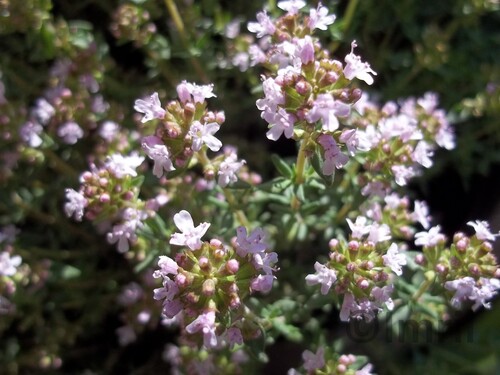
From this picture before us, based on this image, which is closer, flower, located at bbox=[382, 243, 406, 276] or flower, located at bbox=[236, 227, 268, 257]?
flower, located at bbox=[236, 227, 268, 257]

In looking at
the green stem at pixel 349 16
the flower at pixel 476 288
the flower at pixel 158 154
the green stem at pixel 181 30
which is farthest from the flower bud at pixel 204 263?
the green stem at pixel 349 16

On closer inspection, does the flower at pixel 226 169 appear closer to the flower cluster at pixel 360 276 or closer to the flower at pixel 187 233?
the flower at pixel 187 233

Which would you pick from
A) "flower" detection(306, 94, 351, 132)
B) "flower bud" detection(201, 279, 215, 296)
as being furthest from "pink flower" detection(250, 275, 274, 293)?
"flower" detection(306, 94, 351, 132)

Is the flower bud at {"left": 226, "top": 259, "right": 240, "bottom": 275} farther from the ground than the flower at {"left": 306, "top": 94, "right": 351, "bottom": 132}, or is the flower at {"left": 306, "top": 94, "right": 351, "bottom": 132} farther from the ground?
the flower at {"left": 306, "top": 94, "right": 351, "bottom": 132}

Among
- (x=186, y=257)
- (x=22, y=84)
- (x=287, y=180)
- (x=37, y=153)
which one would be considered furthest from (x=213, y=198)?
(x=22, y=84)

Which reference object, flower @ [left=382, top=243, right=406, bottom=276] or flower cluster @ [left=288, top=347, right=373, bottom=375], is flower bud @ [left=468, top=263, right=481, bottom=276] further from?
flower cluster @ [left=288, top=347, right=373, bottom=375]

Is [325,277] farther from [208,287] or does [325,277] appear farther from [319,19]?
[319,19]

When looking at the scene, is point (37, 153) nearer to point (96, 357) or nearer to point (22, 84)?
point (22, 84)
